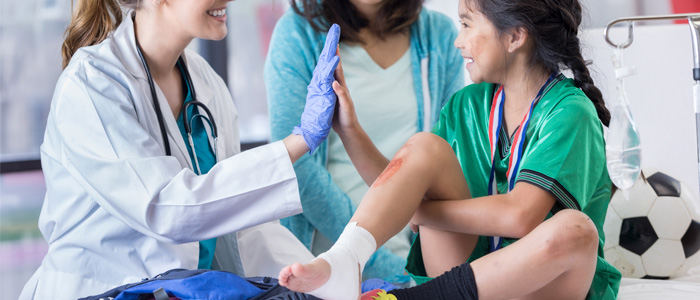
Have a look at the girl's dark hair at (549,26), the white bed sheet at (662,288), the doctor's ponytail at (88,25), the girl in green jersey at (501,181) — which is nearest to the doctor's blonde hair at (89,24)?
the doctor's ponytail at (88,25)

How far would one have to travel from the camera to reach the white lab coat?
4.03ft

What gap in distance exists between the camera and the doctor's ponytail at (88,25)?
4.78 ft

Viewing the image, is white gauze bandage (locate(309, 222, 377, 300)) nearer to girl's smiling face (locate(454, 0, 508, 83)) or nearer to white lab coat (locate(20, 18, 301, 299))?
white lab coat (locate(20, 18, 301, 299))

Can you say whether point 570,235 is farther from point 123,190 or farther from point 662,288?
point 123,190

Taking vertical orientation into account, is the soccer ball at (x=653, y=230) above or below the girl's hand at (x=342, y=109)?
below

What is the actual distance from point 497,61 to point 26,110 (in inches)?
64.1

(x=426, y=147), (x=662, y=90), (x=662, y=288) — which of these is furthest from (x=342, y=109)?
(x=662, y=90)

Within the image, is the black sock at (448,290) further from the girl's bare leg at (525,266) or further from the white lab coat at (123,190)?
the white lab coat at (123,190)

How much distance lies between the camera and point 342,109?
139 cm

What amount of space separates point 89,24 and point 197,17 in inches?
10.7

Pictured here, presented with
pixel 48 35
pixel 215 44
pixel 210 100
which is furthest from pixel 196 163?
pixel 215 44

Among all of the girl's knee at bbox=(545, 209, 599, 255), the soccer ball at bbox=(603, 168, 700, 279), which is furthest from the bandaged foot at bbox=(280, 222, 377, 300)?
the soccer ball at bbox=(603, 168, 700, 279)

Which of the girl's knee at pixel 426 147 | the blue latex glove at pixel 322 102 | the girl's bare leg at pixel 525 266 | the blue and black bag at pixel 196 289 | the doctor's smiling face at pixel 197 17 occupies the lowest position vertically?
the blue and black bag at pixel 196 289

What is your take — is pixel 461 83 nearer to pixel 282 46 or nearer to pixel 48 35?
pixel 282 46
